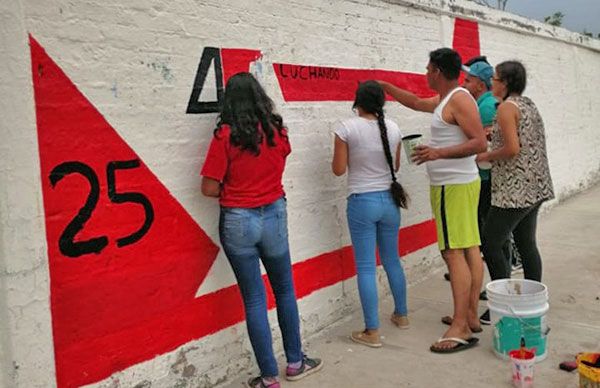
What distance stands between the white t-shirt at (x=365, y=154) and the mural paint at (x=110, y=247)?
850 millimetres

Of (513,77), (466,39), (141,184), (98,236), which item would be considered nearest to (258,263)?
(141,184)

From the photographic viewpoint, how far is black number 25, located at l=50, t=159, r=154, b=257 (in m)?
2.72

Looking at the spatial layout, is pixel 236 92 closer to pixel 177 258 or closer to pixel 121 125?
pixel 121 125

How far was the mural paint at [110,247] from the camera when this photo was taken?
269 centimetres

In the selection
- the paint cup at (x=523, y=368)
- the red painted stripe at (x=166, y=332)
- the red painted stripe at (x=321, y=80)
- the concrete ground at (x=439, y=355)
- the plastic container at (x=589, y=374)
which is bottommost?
the concrete ground at (x=439, y=355)

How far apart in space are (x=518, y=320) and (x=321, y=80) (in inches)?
83.8

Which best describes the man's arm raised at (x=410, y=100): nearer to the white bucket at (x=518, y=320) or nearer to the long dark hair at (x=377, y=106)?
the long dark hair at (x=377, y=106)

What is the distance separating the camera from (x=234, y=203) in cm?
318

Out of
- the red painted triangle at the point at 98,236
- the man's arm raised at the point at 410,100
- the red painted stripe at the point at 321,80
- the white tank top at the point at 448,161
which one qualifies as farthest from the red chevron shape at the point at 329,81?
the red painted triangle at the point at 98,236

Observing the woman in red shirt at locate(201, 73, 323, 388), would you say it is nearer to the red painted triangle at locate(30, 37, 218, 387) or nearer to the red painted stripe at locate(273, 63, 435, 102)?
the red painted triangle at locate(30, 37, 218, 387)

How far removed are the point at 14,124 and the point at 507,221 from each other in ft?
10.0

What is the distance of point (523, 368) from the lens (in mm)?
3199

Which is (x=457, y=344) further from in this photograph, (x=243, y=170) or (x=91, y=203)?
(x=91, y=203)

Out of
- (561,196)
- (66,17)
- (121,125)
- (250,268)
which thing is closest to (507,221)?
(250,268)
